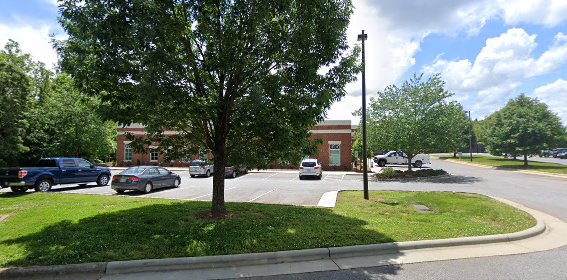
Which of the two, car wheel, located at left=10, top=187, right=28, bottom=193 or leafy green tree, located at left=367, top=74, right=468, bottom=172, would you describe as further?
leafy green tree, located at left=367, top=74, right=468, bottom=172

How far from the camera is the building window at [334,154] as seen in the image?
33156 millimetres

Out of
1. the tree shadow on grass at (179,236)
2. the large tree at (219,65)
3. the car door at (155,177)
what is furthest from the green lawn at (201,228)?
the car door at (155,177)

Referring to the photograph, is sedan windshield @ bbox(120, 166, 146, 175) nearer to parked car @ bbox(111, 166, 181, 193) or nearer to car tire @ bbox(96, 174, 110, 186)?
parked car @ bbox(111, 166, 181, 193)

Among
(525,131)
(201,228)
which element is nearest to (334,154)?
(525,131)

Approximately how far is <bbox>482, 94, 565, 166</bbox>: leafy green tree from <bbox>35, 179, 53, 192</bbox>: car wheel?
3842 centimetres

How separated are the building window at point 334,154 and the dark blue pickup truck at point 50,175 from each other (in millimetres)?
21448

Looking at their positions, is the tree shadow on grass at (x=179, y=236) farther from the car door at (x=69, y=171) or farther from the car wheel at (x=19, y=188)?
the car door at (x=69, y=171)

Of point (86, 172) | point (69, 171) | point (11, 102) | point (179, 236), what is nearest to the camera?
point (179, 236)

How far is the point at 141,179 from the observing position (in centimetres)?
1498

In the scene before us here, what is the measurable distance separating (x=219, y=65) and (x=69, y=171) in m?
14.1

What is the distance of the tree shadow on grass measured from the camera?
5.48 meters

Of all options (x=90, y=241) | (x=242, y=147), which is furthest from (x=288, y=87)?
(x=90, y=241)

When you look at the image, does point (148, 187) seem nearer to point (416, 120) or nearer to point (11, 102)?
point (11, 102)

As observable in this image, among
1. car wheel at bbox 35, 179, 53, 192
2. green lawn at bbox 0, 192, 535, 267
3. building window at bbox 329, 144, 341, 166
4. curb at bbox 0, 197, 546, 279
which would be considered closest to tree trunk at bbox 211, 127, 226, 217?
green lawn at bbox 0, 192, 535, 267
